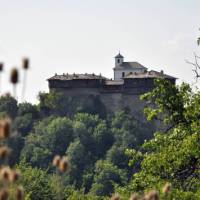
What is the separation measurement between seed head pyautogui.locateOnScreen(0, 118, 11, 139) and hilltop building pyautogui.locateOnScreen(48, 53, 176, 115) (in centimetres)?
10815

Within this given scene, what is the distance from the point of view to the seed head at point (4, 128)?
3.27 metres

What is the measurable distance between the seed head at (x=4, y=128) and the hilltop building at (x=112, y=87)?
10815 centimetres

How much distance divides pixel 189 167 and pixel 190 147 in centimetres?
97

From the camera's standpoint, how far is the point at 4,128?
331 cm

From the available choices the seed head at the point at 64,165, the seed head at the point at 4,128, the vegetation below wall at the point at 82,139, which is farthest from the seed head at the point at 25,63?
the vegetation below wall at the point at 82,139

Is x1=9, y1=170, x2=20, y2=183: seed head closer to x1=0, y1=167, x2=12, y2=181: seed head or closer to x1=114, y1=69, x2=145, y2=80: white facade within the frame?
x1=0, y1=167, x2=12, y2=181: seed head

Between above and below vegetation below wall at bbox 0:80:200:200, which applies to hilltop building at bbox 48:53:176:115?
above

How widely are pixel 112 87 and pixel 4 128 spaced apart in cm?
11072

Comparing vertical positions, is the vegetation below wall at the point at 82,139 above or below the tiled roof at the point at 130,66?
below

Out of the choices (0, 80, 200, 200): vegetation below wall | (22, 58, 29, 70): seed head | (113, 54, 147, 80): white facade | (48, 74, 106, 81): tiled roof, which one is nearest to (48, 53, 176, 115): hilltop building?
(48, 74, 106, 81): tiled roof

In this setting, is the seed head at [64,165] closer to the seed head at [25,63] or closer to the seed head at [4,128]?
the seed head at [4,128]

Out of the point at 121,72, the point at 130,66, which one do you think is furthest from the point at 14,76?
the point at 130,66

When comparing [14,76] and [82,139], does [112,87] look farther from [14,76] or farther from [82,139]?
[14,76]

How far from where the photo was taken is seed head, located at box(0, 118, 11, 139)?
3.27 metres
